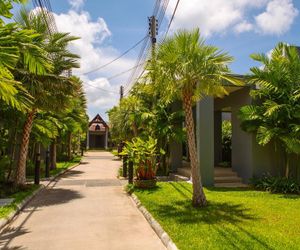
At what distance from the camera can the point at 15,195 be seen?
36.4 ft

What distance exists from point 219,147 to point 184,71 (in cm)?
1154

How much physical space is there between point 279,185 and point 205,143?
2912 millimetres

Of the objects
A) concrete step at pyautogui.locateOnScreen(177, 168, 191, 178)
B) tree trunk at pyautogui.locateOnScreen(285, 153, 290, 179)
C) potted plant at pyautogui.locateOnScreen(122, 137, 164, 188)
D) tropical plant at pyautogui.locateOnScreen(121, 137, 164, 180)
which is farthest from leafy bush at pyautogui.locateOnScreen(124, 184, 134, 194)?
tree trunk at pyautogui.locateOnScreen(285, 153, 290, 179)

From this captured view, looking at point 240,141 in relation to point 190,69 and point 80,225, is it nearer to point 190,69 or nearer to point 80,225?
point 190,69

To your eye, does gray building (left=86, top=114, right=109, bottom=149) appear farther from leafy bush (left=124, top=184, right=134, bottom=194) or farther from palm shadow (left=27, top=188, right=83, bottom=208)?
leafy bush (left=124, top=184, right=134, bottom=194)

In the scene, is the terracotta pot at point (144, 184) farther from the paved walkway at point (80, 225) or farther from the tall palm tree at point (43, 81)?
the tall palm tree at point (43, 81)

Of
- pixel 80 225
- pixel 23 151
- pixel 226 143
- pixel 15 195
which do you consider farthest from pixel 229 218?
pixel 226 143

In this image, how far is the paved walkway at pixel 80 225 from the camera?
638cm

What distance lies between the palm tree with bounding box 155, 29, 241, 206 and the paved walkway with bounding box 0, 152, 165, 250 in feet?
7.24

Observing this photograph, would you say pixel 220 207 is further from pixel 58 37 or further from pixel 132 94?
pixel 132 94

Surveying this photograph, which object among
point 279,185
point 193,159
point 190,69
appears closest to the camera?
point 190,69

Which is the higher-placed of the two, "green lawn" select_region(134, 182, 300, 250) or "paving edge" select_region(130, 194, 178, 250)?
"green lawn" select_region(134, 182, 300, 250)

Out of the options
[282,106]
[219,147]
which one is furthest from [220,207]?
[219,147]

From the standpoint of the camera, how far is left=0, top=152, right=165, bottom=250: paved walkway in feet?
20.9
